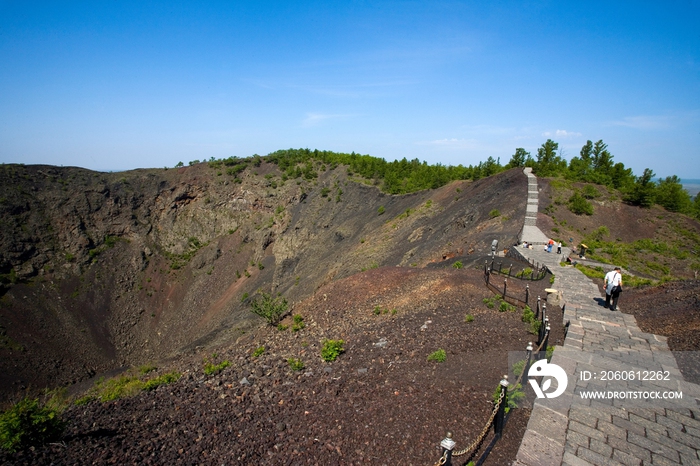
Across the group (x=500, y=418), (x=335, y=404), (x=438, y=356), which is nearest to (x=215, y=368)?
(x=335, y=404)

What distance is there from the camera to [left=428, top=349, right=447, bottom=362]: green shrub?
8216mm

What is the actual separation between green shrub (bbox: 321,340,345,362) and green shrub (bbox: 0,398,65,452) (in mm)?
5472

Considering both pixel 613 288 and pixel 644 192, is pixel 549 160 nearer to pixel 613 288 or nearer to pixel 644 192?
pixel 644 192

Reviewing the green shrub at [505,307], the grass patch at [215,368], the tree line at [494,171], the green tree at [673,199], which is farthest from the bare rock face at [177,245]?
the grass patch at [215,368]

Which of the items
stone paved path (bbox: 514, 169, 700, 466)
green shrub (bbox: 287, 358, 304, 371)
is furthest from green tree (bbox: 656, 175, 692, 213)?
green shrub (bbox: 287, 358, 304, 371)

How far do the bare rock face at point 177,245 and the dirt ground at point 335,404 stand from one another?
11542 millimetres

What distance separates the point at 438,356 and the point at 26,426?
7512 mm

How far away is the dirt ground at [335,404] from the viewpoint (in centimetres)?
579

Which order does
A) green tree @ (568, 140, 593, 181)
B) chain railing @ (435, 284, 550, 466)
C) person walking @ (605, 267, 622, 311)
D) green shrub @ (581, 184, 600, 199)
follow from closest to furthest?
chain railing @ (435, 284, 550, 466), person walking @ (605, 267, 622, 311), green shrub @ (581, 184, 600, 199), green tree @ (568, 140, 593, 181)

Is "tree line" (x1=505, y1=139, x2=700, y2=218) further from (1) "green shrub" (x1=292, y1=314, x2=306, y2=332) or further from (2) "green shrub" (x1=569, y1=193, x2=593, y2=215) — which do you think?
(1) "green shrub" (x1=292, y1=314, x2=306, y2=332)

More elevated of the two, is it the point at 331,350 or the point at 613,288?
the point at 613,288

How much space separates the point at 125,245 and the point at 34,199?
10010mm

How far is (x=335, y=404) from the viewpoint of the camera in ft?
23.7

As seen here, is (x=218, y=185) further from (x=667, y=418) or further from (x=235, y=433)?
(x=667, y=418)
